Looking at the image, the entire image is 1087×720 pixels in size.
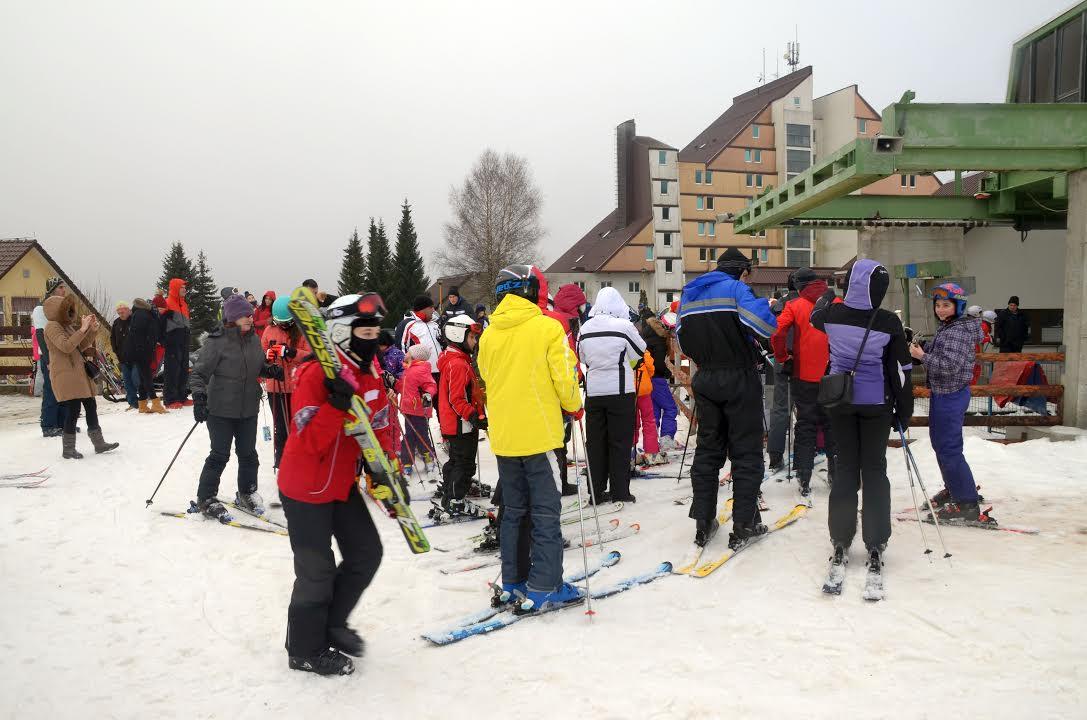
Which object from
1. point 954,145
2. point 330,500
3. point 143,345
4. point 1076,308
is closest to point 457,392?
point 330,500

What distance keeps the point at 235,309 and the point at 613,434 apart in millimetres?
3740

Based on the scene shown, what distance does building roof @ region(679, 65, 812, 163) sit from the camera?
1785 inches

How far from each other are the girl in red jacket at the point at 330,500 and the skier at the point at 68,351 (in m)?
6.94

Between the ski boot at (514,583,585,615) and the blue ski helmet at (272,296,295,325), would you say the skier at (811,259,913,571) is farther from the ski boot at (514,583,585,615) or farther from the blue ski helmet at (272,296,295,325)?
the blue ski helmet at (272,296,295,325)

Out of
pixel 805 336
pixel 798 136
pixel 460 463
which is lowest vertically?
pixel 460 463

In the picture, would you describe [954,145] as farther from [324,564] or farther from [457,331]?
[324,564]

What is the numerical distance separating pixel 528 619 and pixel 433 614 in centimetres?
69

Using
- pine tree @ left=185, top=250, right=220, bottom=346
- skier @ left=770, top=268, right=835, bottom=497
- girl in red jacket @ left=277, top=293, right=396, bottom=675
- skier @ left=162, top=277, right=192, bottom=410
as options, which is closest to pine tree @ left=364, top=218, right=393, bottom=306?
pine tree @ left=185, top=250, right=220, bottom=346

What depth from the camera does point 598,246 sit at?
53500mm

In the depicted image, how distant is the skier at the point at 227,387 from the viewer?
6840 mm

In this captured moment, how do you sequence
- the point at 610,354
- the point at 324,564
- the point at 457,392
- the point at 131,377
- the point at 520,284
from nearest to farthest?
the point at 324,564, the point at 520,284, the point at 457,392, the point at 610,354, the point at 131,377

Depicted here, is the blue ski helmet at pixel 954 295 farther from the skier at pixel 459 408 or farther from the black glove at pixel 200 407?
the black glove at pixel 200 407

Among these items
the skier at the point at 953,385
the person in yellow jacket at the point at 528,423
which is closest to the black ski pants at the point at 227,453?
the person in yellow jacket at the point at 528,423

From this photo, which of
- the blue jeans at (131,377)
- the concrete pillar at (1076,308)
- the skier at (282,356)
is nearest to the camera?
the skier at (282,356)
